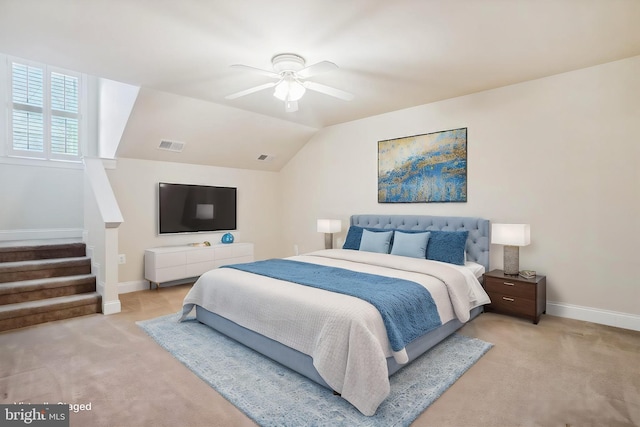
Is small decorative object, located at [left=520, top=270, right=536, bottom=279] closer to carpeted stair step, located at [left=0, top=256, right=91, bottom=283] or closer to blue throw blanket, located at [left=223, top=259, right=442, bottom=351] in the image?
blue throw blanket, located at [left=223, top=259, right=442, bottom=351]

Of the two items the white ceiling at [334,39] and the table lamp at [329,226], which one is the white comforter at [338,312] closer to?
the table lamp at [329,226]

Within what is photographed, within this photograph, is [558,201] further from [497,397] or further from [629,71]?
[497,397]

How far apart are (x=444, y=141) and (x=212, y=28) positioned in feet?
9.85

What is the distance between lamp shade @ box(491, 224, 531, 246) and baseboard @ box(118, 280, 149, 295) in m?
4.58

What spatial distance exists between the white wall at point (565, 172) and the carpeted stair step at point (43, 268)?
14.2 feet

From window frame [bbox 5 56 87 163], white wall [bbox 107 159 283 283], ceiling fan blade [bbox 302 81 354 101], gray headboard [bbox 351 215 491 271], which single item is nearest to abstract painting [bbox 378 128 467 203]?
gray headboard [bbox 351 215 491 271]

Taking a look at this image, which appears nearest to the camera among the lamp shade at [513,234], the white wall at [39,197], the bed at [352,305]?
the bed at [352,305]

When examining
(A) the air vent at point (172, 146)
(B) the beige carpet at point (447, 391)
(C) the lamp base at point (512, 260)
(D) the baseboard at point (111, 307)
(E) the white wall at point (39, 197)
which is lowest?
(B) the beige carpet at point (447, 391)

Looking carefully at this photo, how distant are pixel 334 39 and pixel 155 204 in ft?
11.7

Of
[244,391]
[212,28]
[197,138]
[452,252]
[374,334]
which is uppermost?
[212,28]

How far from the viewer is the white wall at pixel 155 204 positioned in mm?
4645

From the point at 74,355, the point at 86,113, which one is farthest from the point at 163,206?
the point at 74,355

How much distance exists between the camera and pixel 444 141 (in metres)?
4.29

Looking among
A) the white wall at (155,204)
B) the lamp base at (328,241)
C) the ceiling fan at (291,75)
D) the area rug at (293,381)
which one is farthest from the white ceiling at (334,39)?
the area rug at (293,381)
